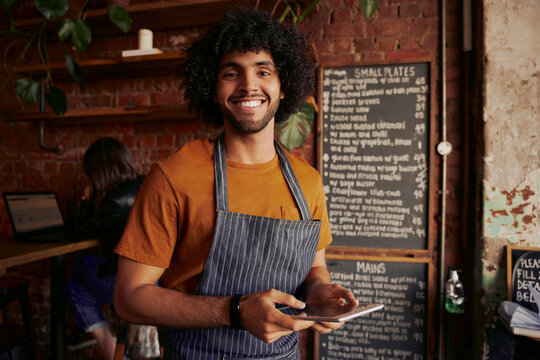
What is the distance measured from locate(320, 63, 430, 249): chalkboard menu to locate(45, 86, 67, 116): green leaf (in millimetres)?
1845

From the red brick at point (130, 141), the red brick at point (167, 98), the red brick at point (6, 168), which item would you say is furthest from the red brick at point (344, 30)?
the red brick at point (6, 168)

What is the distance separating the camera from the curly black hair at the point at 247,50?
1.27 meters

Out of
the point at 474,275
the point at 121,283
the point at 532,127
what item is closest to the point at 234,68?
the point at 121,283

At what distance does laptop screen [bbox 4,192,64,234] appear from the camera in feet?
7.54

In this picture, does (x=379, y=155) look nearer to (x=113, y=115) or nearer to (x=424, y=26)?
(x=424, y=26)

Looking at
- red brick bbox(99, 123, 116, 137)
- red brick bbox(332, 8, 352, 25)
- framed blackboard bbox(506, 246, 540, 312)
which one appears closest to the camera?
framed blackboard bbox(506, 246, 540, 312)

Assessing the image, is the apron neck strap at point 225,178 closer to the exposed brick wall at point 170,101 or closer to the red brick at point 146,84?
the exposed brick wall at point 170,101

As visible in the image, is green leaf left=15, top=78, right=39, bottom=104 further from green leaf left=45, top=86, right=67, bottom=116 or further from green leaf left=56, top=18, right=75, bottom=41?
green leaf left=56, top=18, right=75, bottom=41

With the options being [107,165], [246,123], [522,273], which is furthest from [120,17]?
[522,273]

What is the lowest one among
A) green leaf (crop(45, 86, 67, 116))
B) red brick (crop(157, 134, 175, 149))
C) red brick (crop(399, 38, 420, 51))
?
red brick (crop(157, 134, 175, 149))

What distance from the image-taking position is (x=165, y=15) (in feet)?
7.67

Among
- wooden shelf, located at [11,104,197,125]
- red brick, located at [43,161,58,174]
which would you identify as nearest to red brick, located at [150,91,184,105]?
wooden shelf, located at [11,104,197,125]

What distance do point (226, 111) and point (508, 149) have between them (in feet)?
5.68

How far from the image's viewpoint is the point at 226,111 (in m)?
1.17
